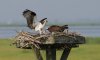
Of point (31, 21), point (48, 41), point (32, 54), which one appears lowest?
point (32, 54)

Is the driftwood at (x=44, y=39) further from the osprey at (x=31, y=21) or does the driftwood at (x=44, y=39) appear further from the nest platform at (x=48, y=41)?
the osprey at (x=31, y=21)

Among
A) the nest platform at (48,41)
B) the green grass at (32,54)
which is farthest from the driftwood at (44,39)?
the green grass at (32,54)

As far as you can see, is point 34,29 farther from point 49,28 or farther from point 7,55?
point 7,55

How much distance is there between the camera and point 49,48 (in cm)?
719

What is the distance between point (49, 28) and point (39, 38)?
0.19 m

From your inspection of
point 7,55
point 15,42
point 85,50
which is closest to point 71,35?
point 15,42

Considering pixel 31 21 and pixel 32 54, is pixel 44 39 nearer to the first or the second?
pixel 31 21

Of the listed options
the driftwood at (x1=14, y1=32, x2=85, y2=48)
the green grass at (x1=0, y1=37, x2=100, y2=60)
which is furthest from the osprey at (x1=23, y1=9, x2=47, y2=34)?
the green grass at (x1=0, y1=37, x2=100, y2=60)

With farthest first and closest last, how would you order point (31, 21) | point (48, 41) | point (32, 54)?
1. point (32, 54)
2. point (31, 21)
3. point (48, 41)

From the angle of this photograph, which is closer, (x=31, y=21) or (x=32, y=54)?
(x=31, y=21)

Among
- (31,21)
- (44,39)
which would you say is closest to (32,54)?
(31,21)

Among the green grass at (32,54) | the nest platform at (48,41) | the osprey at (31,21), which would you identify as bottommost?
the green grass at (32,54)

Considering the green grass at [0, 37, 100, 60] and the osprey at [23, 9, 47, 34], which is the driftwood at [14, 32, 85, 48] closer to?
the osprey at [23, 9, 47, 34]

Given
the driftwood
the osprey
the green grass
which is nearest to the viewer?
the driftwood
